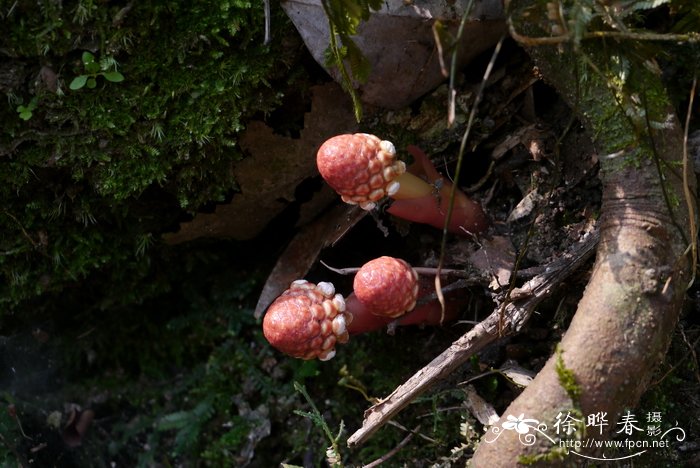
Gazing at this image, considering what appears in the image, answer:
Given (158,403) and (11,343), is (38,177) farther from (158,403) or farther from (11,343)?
(158,403)

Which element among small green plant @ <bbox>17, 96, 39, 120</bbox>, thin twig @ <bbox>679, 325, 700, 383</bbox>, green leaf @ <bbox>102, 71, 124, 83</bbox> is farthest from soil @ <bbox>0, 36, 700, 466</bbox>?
small green plant @ <bbox>17, 96, 39, 120</bbox>

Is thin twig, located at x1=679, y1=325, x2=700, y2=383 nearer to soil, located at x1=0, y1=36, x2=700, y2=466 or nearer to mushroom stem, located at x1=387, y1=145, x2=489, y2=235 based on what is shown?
soil, located at x1=0, y1=36, x2=700, y2=466

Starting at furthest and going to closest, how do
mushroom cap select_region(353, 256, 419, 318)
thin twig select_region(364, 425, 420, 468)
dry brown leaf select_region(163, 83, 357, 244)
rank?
dry brown leaf select_region(163, 83, 357, 244)
thin twig select_region(364, 425, 420, 468)
mushroom cap select_region(353, 256, 419, 318)

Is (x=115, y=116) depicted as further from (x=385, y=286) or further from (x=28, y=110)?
(x=385, y=286)

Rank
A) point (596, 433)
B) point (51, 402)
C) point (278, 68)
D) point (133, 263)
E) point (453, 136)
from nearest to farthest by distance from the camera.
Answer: point (596, 433)
point (278, 68)
point (453, 136)
point (133, 263)
point (51, 402)

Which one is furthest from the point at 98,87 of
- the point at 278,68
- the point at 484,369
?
the point at 484,369

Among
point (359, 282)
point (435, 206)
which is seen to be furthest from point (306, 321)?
point (435, 206)

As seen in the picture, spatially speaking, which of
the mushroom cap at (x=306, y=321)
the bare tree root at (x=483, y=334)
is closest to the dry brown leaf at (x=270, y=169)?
the mushroom cap at (x=306, y=321)
